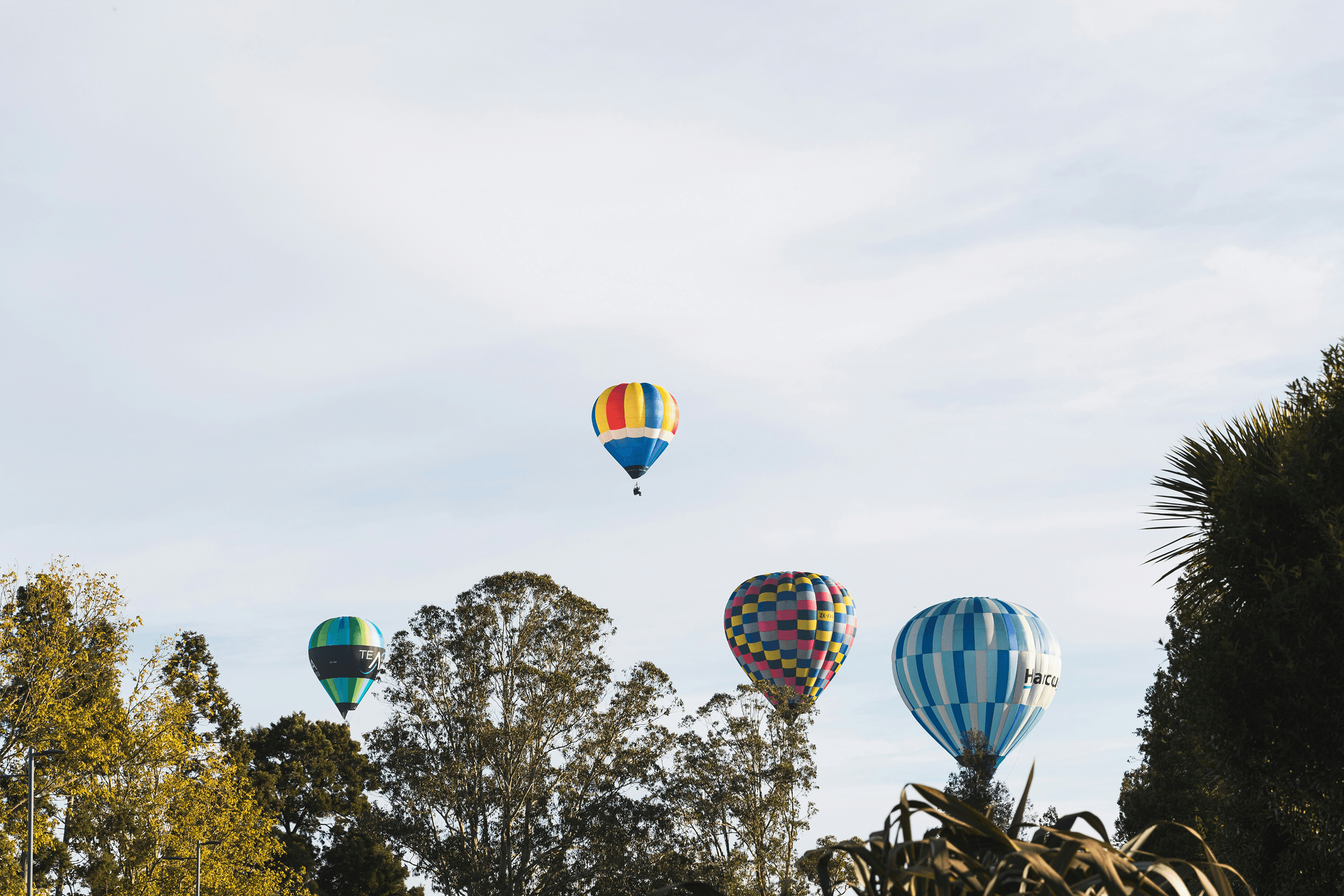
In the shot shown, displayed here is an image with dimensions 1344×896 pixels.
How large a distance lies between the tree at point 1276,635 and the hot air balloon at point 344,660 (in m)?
68.4

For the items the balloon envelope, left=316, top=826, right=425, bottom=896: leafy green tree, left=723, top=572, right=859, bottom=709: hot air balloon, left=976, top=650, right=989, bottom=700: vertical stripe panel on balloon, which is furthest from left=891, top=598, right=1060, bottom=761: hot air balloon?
left=316, top=826, right=425, bottom=896: leafy green tree

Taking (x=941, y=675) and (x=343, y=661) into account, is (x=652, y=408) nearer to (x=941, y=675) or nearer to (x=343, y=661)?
(x=941, y=675)

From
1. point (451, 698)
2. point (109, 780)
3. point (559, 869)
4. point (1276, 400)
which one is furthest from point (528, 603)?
point (1276, 400)

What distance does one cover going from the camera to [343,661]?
82438mm

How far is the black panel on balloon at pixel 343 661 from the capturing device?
82438 mm

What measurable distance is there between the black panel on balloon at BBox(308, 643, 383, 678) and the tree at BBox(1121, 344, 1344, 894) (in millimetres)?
68226

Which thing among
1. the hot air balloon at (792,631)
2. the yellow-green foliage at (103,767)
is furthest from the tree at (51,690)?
the hot air balloon at (792,631)

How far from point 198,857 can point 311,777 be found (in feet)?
151

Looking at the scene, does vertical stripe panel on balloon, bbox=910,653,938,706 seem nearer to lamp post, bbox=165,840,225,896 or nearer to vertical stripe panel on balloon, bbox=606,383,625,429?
vertical stripe panel on balloon, bbox=606,383,625,429

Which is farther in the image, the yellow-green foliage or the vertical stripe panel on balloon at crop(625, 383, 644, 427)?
the vertical stripe panel on balloon at crop(625, 383, 644, 427)

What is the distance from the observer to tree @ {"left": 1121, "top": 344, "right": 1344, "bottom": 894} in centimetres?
1670

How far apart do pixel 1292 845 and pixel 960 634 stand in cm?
4858

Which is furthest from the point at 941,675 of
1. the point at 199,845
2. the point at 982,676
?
the point at 199,845

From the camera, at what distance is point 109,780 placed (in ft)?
121
